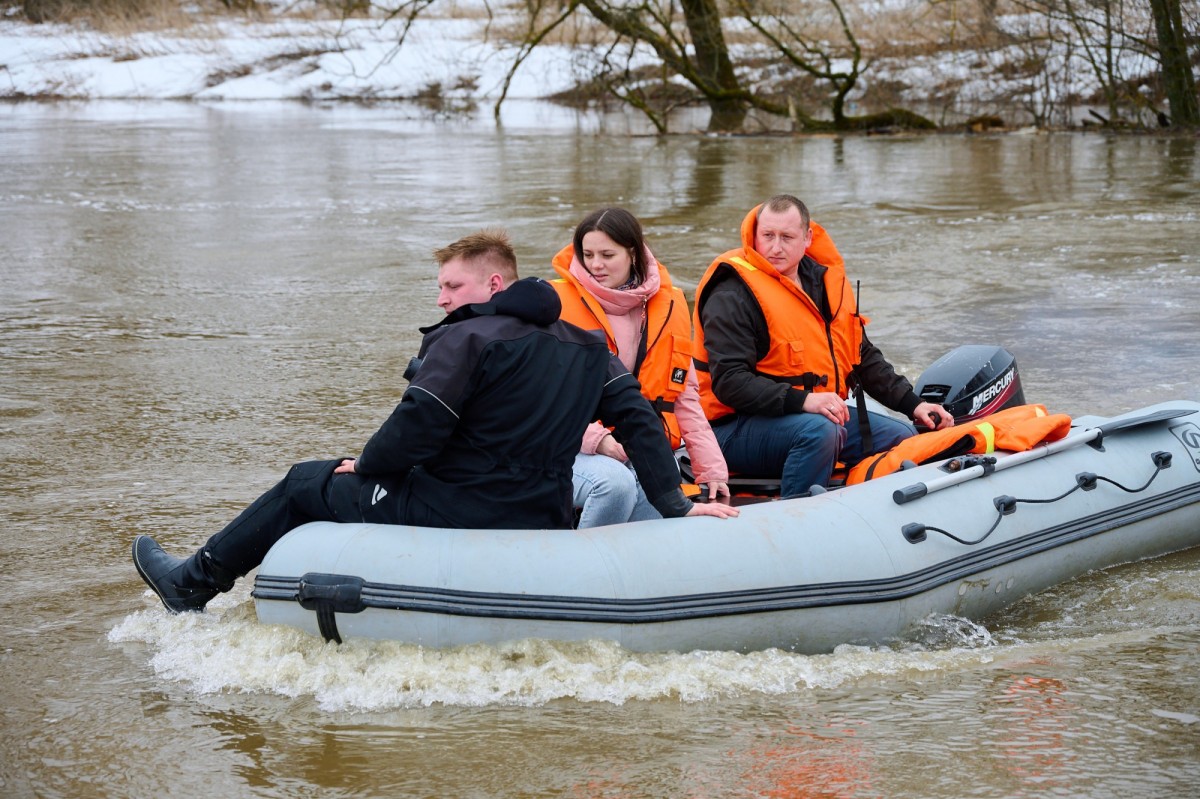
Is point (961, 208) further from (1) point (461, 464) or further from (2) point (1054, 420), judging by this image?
(1) point (461, 464)

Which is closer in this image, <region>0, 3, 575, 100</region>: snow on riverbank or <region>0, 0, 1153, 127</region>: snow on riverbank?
<region>0, 0, 1153, 127</region>: snow on riverbank

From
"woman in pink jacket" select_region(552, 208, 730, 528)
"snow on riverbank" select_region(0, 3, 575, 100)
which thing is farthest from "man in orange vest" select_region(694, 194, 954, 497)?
"snow on riverbank" select_region(0, 3, 575, 100)

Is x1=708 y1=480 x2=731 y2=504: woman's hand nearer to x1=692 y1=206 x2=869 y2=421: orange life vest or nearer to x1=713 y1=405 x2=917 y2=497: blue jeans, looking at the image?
x1=713 y1=405 x2=917 y2=497: blue jeans

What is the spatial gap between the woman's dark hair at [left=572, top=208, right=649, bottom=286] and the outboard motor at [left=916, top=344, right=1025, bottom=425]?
130 cm

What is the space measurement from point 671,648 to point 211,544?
46.0 inches

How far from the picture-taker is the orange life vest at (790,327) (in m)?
3.89

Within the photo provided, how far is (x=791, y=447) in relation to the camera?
12.6 ft

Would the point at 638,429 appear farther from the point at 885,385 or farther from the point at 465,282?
the point at 885,385

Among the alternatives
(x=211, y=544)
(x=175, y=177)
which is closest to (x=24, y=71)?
(x=175, y=177)

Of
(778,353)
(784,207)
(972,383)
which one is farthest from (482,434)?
(972,383)

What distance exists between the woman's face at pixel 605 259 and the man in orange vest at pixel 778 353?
0.46 m

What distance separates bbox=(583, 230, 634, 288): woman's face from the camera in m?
3.47

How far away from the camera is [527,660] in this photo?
3.07m

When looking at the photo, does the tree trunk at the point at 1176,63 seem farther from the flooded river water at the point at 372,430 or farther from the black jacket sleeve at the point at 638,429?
the black jacket sleeve at the point at 638,429
